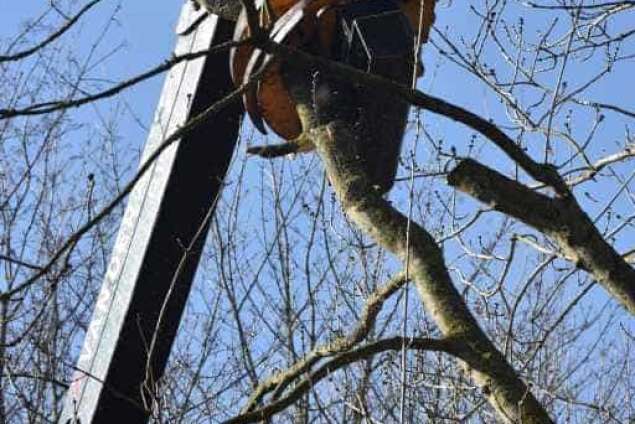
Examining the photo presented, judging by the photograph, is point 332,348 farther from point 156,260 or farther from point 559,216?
point 156,260

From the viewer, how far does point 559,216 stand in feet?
7.96

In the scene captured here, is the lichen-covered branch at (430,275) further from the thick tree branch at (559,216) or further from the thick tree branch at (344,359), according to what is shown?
the thick tree branch at (559,216)

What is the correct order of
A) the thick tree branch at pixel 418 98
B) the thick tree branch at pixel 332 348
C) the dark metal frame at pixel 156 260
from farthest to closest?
the dark metal frame at pixel 156 260, the thick tree branch at pixel 332 348, the thick tree branch at pixel 418 98

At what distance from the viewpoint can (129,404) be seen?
134 inches

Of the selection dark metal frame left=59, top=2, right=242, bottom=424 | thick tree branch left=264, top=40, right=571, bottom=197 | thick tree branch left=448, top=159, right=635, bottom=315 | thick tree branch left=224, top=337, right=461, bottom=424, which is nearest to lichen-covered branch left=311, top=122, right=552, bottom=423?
thick tree branch left=224, top=337, right=461, bottom=424

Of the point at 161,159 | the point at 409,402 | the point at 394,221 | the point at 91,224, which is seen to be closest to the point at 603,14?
the point at 409,402

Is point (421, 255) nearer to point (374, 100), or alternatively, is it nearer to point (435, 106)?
point (435, 106)

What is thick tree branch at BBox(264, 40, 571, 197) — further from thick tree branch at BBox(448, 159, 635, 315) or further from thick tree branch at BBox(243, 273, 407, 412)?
thick tree branch at BBox(243, 273, 407, 412)

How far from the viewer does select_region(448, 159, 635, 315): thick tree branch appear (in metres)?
2.42

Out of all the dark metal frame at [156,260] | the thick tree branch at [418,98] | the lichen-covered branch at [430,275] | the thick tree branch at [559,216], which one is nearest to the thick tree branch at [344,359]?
the lichen-covered branch at [430,275]

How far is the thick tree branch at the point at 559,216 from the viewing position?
2.42 m

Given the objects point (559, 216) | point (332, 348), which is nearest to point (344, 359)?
point (332, 348)

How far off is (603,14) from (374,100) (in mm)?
1814

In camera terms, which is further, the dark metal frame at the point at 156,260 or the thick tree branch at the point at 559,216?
the dark metal frame at the point at 156,260
